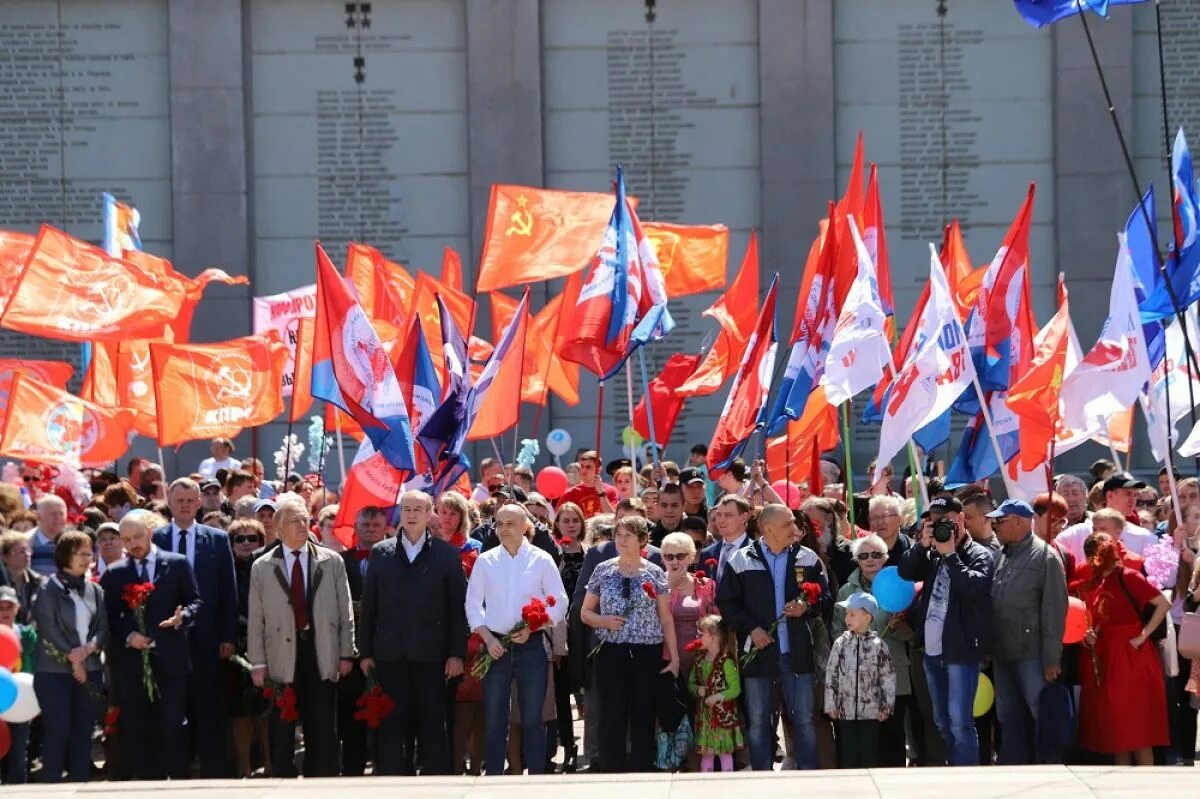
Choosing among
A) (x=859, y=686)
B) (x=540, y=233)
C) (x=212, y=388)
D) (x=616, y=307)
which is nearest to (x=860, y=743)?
(x=859, y=686)

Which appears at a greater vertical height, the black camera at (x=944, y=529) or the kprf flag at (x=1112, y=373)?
the kprf flag at (x=1112, y=373)

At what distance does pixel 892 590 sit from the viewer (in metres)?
12.0

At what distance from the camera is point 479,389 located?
1504 cm

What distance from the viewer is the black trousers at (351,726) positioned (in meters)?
12.8

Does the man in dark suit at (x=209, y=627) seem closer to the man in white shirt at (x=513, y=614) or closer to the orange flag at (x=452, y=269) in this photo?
the man in white shirt at (x=513, y=614)

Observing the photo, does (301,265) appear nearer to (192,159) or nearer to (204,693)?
(192,159)

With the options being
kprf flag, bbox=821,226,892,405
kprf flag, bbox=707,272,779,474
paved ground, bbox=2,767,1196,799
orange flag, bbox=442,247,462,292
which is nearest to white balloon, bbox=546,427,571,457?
orange flag, bbox=442,247,462,292

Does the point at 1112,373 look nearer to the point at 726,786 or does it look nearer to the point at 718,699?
the point at 718,699

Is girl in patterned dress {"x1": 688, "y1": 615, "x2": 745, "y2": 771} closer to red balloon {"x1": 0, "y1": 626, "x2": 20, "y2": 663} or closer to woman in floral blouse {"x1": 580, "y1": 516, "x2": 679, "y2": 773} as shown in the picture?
woman in floral blouse {"x1": 580, "y1": 516, "x2": 679, "y2": 773}

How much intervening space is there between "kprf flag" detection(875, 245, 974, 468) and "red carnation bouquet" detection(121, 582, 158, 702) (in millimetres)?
4788

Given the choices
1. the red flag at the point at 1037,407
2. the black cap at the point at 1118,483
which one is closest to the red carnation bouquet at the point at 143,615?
the red flag at the point at 1037,407

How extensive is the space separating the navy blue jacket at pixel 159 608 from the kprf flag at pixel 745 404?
4.52m

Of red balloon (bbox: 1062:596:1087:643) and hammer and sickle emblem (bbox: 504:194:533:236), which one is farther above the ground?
hammer and sickle emblem (bbox: 504:194:533:236)

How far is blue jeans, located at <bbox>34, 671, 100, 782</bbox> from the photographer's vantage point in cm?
1233
